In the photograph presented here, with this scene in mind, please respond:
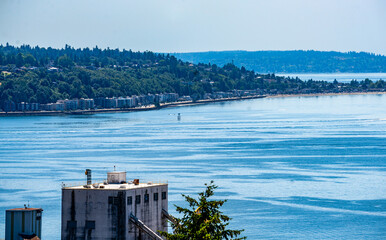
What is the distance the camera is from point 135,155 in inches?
4070

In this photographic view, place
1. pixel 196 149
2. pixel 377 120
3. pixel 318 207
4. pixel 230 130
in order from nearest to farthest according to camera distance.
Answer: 1. pixel 318 207
2. pixel 196 149
3. pixel 230 130
4. pixel 377 120

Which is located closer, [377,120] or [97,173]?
[97,173]

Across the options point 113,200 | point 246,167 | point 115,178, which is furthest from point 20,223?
point 246,167

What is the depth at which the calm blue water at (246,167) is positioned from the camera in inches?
2459

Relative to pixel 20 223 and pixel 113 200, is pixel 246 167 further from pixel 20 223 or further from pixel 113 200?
pixel 20 223

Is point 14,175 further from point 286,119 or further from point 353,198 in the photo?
point 286,119

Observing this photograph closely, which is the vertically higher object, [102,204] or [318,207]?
[102,204]

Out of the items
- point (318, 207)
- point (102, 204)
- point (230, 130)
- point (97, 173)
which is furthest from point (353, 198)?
point (230, 130)

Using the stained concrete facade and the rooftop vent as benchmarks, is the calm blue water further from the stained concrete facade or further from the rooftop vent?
the stained concrete facade

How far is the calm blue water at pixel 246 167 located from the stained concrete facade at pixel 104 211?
19512mm

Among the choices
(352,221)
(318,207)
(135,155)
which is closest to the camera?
(352,221)

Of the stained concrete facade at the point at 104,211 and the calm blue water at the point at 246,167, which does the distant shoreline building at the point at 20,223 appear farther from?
the calm blue water at the point at 246,167

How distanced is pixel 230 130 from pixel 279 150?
126ft

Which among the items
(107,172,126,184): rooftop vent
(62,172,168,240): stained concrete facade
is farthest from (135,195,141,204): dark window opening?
(107,172,126,184): rooftop vent
